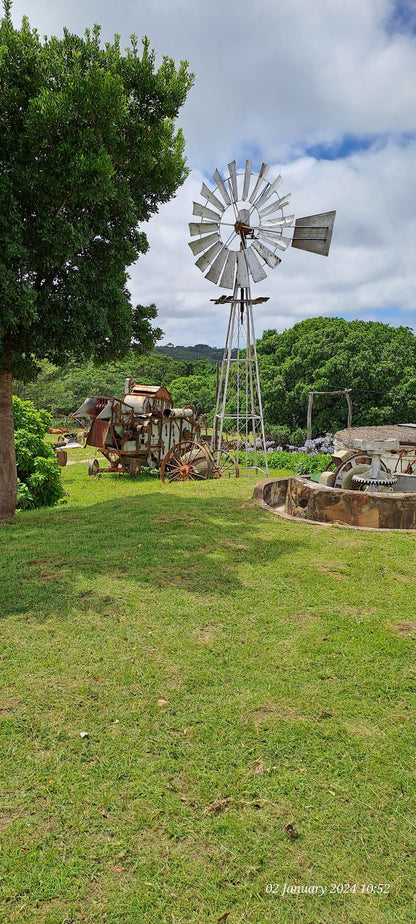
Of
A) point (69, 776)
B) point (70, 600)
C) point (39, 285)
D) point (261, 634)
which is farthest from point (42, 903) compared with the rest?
point (39, 285)

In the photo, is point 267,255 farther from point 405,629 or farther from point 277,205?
point 405,629

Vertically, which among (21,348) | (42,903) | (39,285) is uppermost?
(39,285)

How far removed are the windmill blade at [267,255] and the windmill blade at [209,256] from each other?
1.06 m

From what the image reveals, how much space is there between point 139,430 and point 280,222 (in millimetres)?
7970

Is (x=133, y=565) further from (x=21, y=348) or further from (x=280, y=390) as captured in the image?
(x=280, y=390)

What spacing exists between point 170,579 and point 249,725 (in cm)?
259

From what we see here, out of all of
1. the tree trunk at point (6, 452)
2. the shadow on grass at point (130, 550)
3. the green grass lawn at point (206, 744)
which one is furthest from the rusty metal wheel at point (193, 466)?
the green grass lawn at point (206, 744)

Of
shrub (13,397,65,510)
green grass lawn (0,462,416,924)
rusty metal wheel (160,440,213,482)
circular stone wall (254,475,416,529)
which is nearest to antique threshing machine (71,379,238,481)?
rusty metal wheel (160,440,213,482)

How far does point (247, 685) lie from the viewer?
141 inches

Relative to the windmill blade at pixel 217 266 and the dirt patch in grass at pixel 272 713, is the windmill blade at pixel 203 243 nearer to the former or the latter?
the windmill blade at pixel 217 266

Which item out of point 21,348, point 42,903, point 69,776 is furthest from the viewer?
point 21,348

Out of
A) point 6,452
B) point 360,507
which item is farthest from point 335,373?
point 6,452

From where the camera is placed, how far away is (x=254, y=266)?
14.3m

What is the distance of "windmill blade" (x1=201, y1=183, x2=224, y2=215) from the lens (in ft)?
45.0
